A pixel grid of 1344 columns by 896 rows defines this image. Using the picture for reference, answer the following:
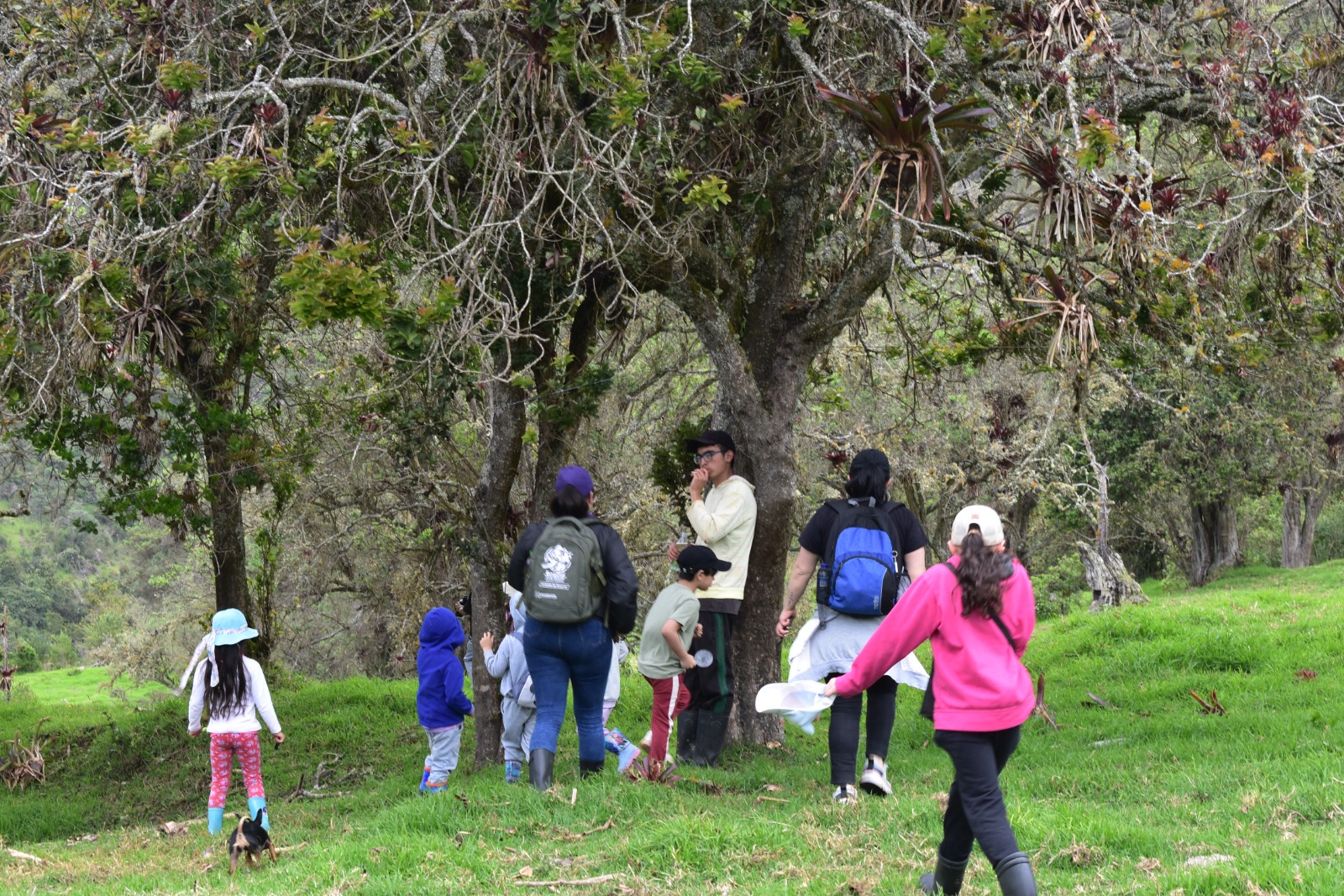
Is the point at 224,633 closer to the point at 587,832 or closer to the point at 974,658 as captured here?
the point at 587,832

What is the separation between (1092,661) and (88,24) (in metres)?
9.59

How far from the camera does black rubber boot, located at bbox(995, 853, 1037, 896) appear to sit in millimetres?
3928

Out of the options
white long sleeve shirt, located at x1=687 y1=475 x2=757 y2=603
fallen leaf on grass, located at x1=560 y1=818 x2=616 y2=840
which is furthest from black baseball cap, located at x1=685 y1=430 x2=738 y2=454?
fallen leaf on grass, located at x1=560 y1=818 x2=616 y2=840

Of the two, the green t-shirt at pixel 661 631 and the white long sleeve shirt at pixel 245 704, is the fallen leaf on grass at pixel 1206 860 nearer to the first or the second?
the green t-shirt at pixel 661 631

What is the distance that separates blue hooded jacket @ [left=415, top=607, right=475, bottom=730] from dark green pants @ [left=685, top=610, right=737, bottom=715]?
4.95 feet

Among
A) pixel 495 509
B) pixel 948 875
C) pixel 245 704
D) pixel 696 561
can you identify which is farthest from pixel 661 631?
pixel 948 875

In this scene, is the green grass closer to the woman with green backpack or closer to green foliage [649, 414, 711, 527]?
the woman with green backpack

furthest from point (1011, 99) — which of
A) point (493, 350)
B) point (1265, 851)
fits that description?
point (1265, 851)

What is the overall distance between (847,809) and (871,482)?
172 centimetres

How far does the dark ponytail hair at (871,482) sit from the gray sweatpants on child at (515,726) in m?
2.63

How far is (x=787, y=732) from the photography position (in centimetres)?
988

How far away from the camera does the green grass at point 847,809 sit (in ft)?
16.0

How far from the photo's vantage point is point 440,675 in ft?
25.7

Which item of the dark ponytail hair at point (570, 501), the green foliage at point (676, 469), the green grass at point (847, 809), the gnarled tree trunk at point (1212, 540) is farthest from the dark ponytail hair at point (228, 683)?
the gnarled tree trunk at point (1212, 540)
